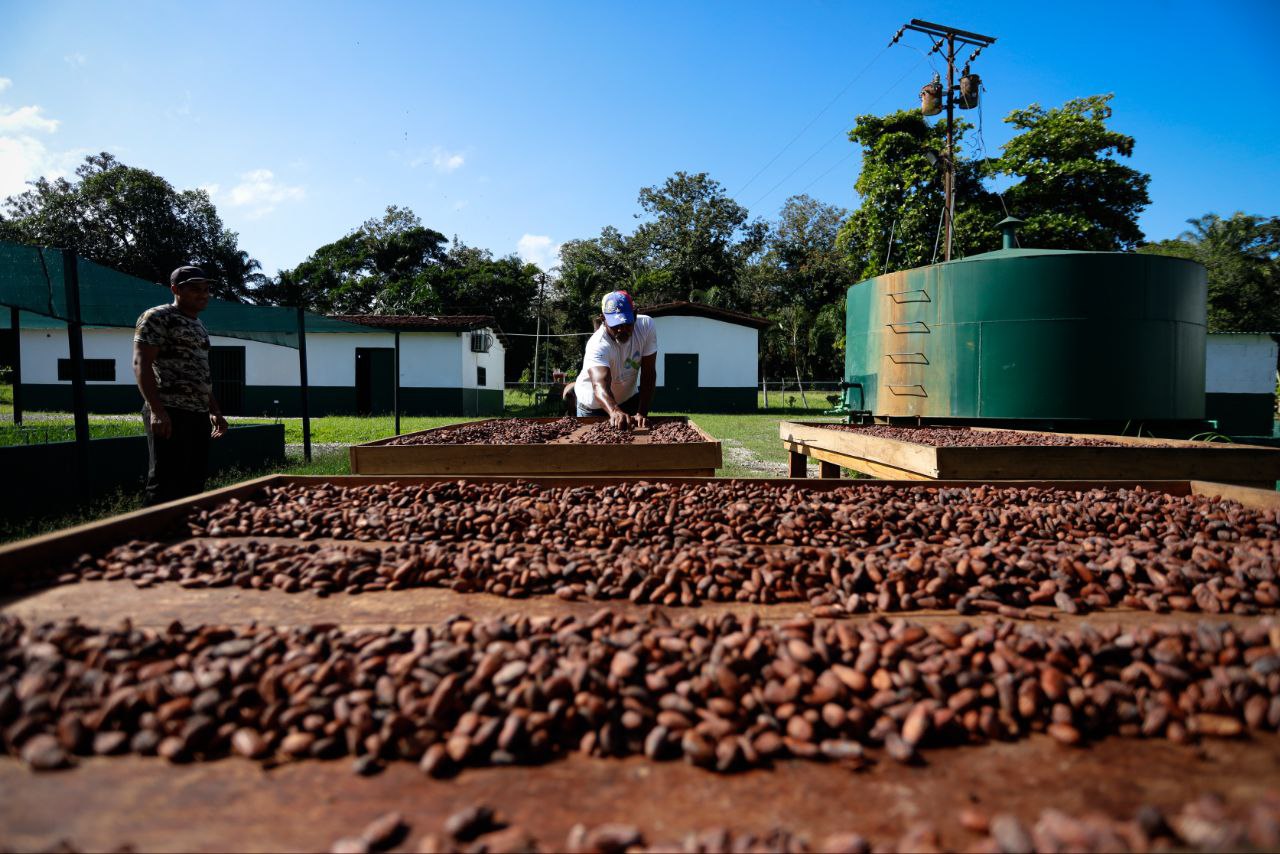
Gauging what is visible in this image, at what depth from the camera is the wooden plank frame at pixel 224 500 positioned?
198 cm

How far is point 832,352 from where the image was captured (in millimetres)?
38438

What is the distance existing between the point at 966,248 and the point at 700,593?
1012 inches

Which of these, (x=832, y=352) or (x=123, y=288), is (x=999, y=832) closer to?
(x=123, y=288)

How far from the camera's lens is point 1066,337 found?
25.6ft

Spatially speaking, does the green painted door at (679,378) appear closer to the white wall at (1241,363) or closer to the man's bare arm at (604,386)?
the white wall at (1241,363)

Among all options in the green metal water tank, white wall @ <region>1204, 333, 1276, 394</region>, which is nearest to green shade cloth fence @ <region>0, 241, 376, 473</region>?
the green metal water tank

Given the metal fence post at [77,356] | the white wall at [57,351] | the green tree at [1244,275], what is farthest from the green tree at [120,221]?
the green tree at [1244,275]

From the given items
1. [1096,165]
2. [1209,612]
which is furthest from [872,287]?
[1096,165]

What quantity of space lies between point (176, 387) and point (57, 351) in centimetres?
2387

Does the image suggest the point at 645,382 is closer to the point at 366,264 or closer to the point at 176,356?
the point at 176,356

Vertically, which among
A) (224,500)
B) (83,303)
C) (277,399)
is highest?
(83,303)

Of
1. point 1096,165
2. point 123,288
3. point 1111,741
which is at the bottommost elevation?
A: point 1111,741

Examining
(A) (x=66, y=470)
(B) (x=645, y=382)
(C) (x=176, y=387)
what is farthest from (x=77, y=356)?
(B) (x=645, y=382)

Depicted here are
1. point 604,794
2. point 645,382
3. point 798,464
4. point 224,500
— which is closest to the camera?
point 604,794
